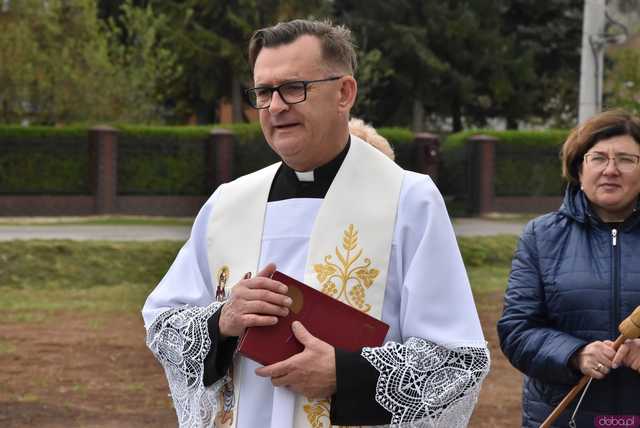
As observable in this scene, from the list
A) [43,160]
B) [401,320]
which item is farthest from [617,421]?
[43,160]

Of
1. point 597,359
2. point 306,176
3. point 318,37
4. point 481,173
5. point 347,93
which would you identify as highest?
point 318,37

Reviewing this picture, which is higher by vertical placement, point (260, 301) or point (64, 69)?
point (64, 69)

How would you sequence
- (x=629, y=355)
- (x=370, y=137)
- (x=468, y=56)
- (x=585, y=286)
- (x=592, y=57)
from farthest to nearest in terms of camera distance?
(x=468, y=56) < (x=592, y=57) < (x=370, y=137) < (x=585, y=286) < (x=629, y=355)

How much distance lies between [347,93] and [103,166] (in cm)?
2331

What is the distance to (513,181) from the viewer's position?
28.5 m

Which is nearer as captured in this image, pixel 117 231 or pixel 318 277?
pixel 318 277

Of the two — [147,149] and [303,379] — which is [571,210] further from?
[147,149]

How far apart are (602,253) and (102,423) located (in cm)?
441

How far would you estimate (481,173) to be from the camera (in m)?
27.9

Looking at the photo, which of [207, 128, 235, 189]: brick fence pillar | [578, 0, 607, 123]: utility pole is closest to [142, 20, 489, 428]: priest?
[578, 0, 607, 123]: utility pole

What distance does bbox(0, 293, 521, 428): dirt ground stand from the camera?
7.68 m

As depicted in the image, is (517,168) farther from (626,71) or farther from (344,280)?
(344,280)

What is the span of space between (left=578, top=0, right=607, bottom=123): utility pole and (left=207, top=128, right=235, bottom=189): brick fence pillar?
13496 mm

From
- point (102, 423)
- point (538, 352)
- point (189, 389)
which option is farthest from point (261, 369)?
point (102, 423)
